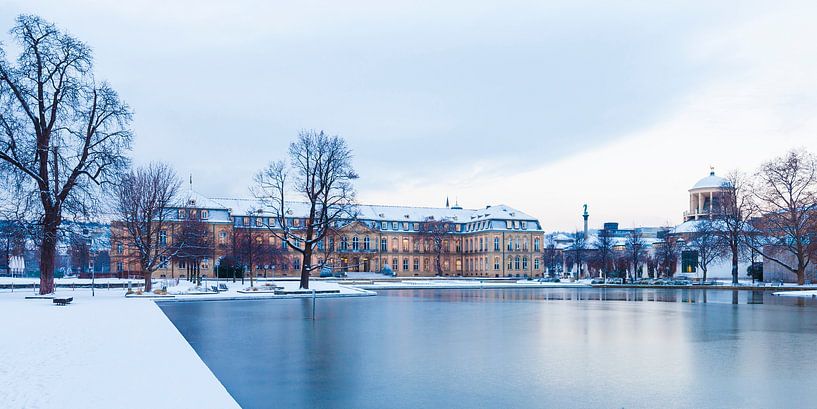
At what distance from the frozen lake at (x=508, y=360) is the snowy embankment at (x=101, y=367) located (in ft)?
1.73

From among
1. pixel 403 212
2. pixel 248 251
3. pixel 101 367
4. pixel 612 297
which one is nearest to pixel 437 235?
pixel 403 212

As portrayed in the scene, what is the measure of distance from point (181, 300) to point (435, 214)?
267 ft

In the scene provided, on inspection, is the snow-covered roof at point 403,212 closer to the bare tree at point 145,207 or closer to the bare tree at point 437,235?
the bare tree at point 437,235

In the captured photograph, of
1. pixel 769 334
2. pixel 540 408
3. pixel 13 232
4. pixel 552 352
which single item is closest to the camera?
pixel 540 408

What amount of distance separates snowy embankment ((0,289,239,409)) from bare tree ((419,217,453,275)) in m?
89.5

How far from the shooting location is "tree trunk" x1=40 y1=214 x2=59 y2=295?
3600 centimetres

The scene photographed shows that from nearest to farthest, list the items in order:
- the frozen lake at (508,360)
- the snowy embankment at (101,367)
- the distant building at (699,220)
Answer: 1. the snowy embankment at (101,367)
2. the frozen lake at (508,360)
3. the distant building at (699,220)

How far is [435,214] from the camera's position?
119 metres

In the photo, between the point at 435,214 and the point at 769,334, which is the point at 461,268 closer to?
the point at 435,214

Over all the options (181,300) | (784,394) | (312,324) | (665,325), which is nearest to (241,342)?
(312,324)

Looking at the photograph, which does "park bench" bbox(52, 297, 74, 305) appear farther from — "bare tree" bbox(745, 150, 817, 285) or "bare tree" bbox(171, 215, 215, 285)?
"bare tree" bbox(745, 150, 817, 285)

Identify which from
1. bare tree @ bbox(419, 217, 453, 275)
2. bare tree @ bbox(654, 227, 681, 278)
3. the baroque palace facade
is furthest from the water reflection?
bare tree @ bbox(419, 217, 453, 275)

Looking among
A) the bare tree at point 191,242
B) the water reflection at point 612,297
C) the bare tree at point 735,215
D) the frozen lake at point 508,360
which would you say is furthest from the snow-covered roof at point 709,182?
the frozen lake at point 508,360

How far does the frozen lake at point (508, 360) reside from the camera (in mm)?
11609
